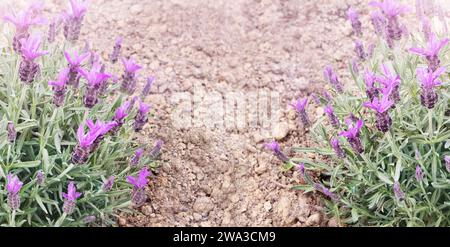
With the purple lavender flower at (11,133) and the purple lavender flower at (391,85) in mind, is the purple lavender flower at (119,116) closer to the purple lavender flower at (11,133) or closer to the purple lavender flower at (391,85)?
the purple lavender flower at (11,133)

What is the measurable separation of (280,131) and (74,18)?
3.45 ft

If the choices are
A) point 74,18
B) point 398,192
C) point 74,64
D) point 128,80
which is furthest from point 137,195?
point 398,192

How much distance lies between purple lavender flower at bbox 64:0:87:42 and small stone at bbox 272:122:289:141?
995 millimetres

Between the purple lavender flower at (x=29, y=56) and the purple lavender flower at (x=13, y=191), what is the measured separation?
321 mm

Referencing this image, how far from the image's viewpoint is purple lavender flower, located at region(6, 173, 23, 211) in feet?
6.88

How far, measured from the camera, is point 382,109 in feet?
7.17

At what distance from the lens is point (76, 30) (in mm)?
2480

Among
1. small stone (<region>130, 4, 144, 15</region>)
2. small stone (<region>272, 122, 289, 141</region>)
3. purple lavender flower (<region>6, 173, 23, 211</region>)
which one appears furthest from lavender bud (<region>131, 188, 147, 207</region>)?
small stone (<region>130, 4, 144, 15</region>)

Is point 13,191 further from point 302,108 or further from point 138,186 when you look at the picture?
point 302,108

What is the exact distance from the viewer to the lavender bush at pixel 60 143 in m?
2.22

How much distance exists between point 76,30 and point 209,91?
3.07 feet

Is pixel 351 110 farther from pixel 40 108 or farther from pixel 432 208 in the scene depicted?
pixel 40 108

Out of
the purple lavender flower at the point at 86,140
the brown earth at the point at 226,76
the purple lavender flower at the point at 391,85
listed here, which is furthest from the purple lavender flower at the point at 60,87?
the purple lavender flower at the point at 391,85
